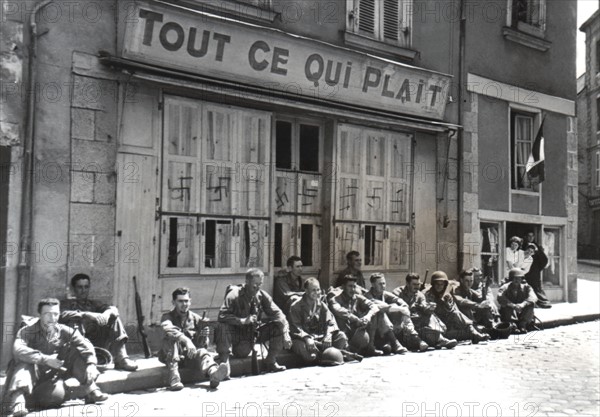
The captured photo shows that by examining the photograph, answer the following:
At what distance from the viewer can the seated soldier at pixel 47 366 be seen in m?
5.62

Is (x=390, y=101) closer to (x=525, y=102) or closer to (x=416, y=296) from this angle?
(x=416, y=296)

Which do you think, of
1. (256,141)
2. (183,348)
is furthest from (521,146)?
(183,348)

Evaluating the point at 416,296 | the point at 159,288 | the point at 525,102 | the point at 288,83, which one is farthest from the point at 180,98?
the point at 525,102

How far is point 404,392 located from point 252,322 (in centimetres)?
199

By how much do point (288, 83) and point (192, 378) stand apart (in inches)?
183

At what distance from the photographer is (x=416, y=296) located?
9.69m

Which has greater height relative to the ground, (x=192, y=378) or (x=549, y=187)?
(x=549, y=187)

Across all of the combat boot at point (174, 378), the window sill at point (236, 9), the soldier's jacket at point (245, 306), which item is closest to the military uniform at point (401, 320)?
the soldier's jacket at point (245, 306)

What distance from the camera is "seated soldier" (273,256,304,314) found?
9.26 metres

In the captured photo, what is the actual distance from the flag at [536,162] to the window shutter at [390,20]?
13.4 ft

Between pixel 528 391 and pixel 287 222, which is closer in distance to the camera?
pixel 528 391

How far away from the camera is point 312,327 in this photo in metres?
8.27

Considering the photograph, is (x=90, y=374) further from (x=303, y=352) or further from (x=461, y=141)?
(x=461, y=141)

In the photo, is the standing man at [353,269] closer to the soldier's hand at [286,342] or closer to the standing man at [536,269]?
the soldier's hand at [286,342]
